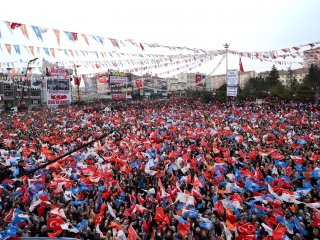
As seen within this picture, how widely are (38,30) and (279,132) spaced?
1453 cm

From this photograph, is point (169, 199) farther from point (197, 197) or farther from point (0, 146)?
point (0, 146)

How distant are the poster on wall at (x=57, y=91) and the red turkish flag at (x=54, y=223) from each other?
71.1ft

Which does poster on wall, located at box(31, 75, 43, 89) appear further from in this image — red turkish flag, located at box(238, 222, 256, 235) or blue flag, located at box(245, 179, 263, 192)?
red turkish flag, located at box(238, 222, 256, 235)

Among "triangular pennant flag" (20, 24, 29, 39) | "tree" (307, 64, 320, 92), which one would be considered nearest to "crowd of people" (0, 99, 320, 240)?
"triangular pennant flag" (20, 24, 29, 39)

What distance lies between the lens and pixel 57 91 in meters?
27.3

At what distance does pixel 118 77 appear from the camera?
43562 mm

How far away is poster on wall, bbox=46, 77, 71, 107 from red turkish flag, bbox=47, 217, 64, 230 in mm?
21673

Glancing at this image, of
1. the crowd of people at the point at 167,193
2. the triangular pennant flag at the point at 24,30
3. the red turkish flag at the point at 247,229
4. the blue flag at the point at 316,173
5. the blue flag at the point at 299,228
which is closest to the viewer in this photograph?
the red turkish flag at the point at 247,229

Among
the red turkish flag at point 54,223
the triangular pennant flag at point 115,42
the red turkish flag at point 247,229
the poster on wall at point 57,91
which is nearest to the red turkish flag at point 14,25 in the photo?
the triangular pennant flag at point 115,42

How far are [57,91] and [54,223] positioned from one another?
2241 cm

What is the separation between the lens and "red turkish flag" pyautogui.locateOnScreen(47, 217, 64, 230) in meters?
6.97

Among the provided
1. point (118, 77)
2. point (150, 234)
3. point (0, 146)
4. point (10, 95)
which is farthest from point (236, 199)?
point (10, 95)

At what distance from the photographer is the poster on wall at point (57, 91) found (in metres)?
26.8

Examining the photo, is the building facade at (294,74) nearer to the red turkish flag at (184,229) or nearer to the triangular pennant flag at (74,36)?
the triangular pennant flag at (74,36)
